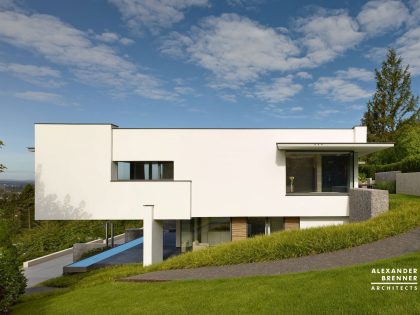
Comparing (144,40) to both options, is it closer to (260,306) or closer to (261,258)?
(261,258)

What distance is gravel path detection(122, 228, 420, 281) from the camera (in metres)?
8.93

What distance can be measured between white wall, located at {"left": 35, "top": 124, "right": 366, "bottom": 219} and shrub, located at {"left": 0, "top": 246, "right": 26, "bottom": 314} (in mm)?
4411

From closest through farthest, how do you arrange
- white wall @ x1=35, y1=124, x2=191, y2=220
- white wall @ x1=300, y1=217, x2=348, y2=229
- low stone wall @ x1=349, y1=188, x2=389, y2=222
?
low stone wall @ x1=349, y1=188, x2=389, y2=222 < white wall @ x1=35, y1=124, x2=191, y2=220 < white wall @ x1=300, y1=217, x2=348, y2=229

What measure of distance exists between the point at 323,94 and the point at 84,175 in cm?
2399

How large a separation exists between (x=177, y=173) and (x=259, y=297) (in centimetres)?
916

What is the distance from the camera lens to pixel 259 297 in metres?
6.68

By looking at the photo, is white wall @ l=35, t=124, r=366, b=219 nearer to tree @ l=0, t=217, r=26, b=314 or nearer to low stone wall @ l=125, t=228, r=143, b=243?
tree @ l=0, t=217, r=26, b=314

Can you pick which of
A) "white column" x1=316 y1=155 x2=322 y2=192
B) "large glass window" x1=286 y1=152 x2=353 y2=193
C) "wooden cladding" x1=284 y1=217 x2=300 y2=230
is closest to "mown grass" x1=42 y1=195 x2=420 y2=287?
"large glass window" x1=286 y1=152 x2=353 y2=193

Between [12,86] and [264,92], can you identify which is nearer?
[12,86]

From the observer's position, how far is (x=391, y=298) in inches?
225

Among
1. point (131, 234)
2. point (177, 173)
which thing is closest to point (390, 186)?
point (177, 173)

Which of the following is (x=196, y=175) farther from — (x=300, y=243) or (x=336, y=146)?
(x=336, y=146)

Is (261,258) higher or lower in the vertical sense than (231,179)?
lower

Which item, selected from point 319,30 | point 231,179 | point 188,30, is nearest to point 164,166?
point 231,179
